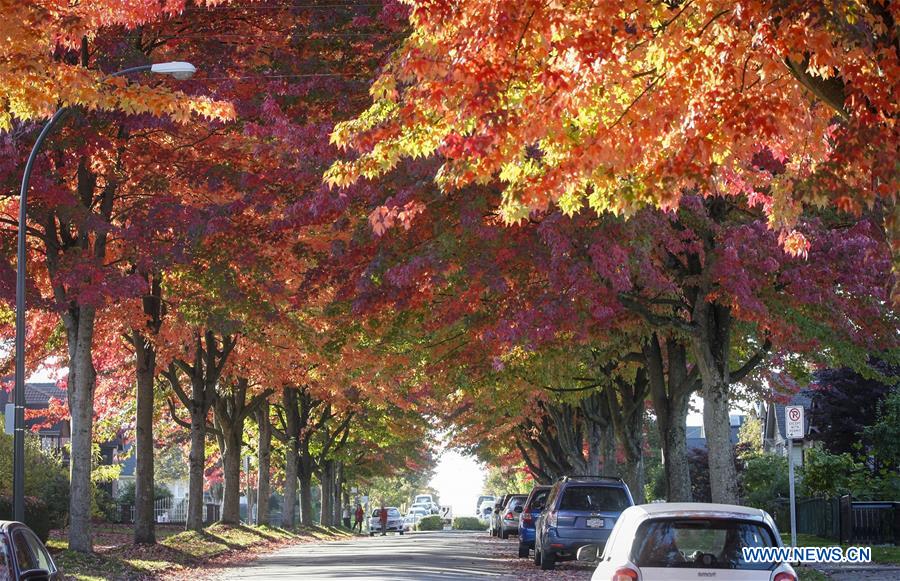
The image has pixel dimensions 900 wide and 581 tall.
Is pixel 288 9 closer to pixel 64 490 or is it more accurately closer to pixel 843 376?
pixel 64 490

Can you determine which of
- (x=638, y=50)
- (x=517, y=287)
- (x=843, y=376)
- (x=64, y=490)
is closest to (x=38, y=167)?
(x=517, y=287)

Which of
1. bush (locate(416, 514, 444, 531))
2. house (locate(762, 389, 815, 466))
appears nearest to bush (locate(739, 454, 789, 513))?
house (locate(762, 389, 815, 466))

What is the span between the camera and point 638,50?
12320mm

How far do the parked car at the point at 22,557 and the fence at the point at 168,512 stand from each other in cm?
3876

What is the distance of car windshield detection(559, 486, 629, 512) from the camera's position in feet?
79.6

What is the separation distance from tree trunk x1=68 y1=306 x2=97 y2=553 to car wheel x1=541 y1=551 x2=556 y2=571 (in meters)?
8.74

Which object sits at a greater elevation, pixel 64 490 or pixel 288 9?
pixel 288 9

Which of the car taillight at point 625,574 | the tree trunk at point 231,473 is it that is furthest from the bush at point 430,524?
the car taillight at point 625,574

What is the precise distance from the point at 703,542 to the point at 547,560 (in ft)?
49.3

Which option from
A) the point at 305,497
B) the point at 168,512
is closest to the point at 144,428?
the point at 305,497

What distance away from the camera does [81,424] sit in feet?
76.3

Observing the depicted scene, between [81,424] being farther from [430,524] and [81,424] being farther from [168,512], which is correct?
[430,524]

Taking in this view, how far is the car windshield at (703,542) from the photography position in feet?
32.3

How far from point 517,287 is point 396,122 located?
9.02 meters
